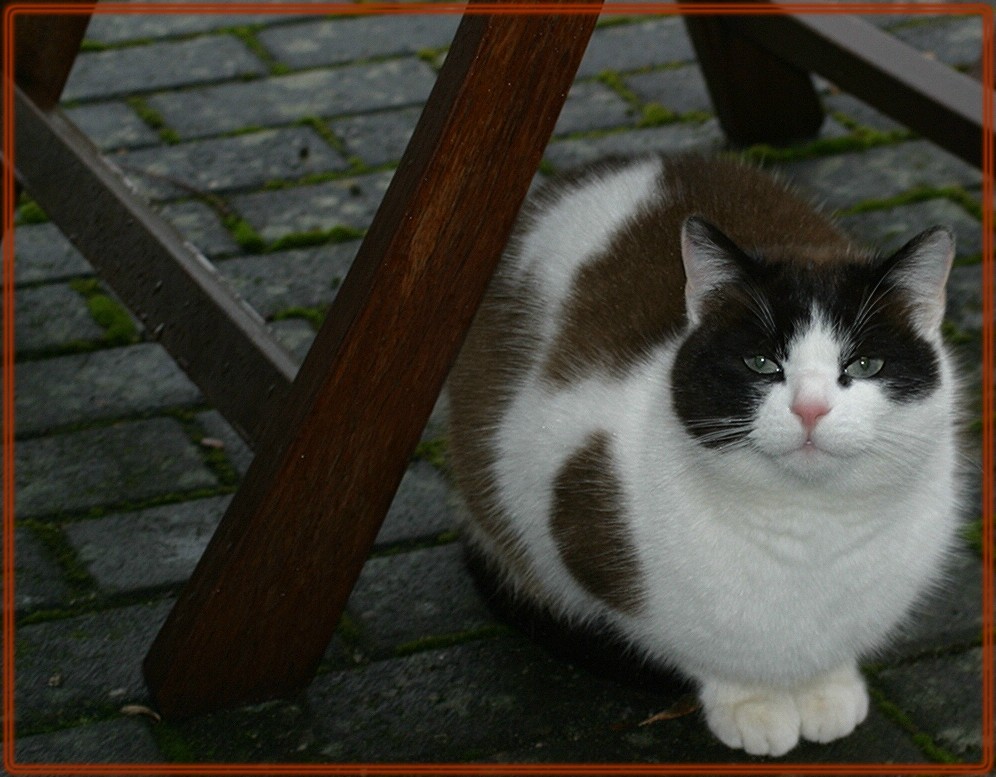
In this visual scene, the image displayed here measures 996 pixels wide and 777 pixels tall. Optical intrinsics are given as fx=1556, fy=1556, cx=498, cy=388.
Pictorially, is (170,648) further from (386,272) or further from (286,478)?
(386,272)

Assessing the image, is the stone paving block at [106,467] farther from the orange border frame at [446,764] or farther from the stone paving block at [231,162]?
the stone paving block at [231,162]

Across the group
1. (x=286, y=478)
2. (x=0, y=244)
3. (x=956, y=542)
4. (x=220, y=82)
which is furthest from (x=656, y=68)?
(x=286, y=478)

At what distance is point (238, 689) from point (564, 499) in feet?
1.86

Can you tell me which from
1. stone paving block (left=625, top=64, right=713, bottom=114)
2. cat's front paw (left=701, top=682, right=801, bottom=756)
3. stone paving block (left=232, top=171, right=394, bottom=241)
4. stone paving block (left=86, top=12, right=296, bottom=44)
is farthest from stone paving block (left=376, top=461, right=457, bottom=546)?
stone paving block (left=86, top=12, right=296, bottom=44)

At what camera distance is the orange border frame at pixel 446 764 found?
2.22 meters

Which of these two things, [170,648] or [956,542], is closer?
[170,648]

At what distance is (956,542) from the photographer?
7.97 ft

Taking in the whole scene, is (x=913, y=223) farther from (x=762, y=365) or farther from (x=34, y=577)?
(x=34, y=577)

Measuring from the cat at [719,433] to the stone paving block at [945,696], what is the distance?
9 centimetres

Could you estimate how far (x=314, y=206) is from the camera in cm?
368

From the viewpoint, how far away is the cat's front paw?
2.25m

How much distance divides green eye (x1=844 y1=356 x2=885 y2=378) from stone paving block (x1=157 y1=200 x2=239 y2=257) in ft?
6.32

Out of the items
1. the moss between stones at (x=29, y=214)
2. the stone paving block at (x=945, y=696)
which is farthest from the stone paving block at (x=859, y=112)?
the moss between stones at (x=29, y=214)

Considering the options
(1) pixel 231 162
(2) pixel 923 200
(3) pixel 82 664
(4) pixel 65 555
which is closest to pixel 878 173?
(2) pixel 923 200
